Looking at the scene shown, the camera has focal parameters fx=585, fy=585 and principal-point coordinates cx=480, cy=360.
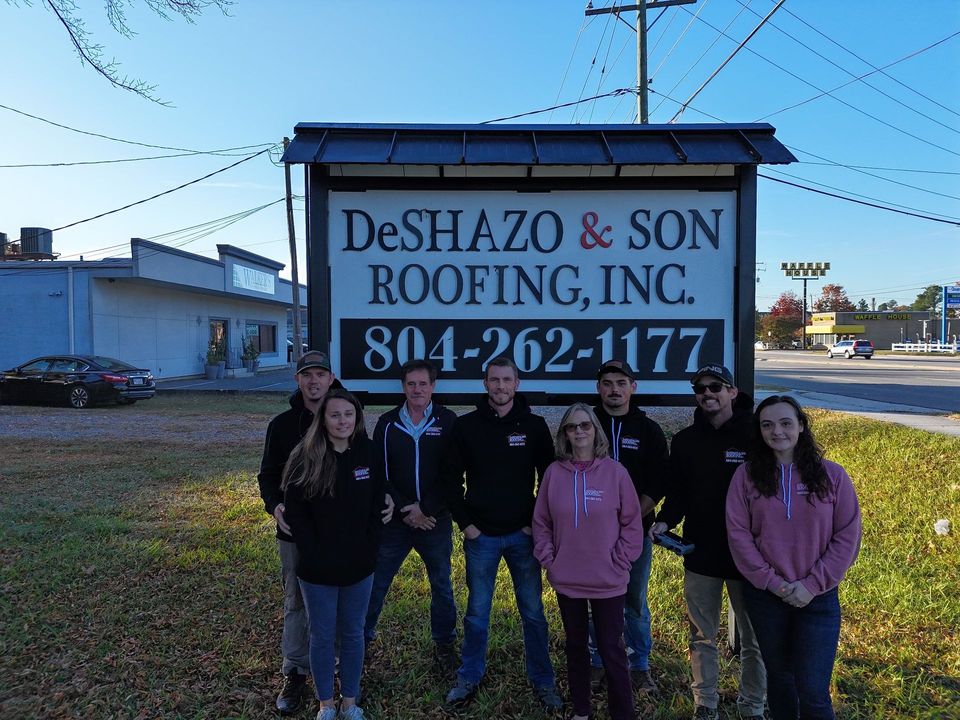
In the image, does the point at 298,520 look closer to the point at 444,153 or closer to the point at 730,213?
the point at 444,153

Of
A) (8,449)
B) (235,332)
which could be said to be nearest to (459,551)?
(8,449)

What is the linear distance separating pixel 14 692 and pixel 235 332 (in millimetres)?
23646

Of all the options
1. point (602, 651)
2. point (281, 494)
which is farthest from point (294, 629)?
point (602, 651)

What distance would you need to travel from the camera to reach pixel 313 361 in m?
2.87

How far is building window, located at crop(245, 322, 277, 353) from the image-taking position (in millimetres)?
26452

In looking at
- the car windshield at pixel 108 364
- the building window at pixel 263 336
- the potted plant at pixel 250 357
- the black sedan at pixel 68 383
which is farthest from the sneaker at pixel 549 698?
the building window at pixel 263 336

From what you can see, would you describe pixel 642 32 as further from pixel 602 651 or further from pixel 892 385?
pixel 892 385

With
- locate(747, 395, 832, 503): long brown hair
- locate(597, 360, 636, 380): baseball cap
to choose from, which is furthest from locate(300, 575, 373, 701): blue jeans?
locate(747, 395, 832, 503): long brown hair

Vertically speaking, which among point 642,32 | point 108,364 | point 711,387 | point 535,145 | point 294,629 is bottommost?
point 294,629

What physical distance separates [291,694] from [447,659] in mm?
760

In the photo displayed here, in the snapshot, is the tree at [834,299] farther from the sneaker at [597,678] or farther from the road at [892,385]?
the sneaker at [597,678]

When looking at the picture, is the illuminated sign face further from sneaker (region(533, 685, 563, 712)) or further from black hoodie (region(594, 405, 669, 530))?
sneaker (region(533, 685, 563, 712))

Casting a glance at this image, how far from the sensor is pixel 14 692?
2818 millimetres

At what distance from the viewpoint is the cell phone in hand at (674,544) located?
8.50ft
